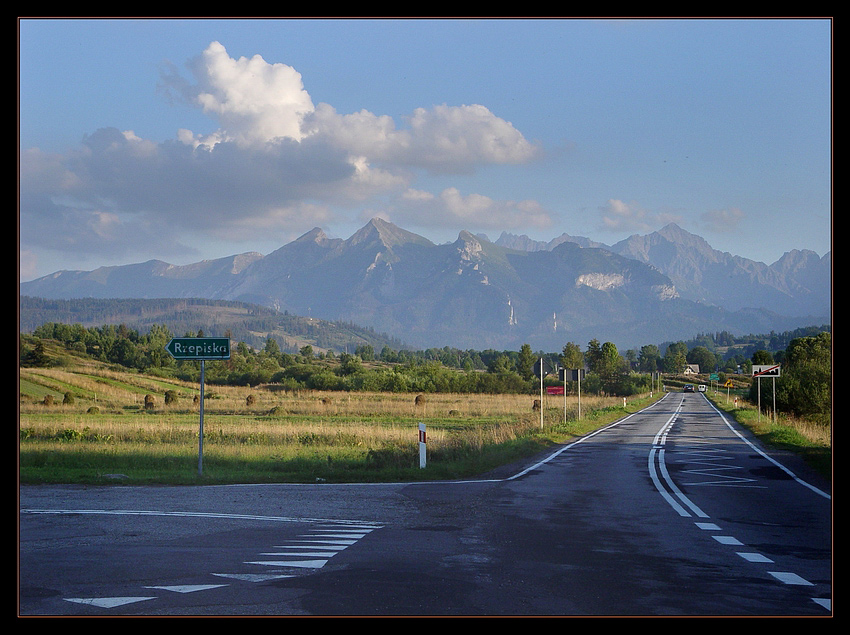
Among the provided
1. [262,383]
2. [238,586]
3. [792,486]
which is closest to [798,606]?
[238,586]

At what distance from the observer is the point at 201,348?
18.1 metres

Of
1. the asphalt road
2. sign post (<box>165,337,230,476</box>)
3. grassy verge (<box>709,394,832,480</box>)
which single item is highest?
sign post (<box>165,337,230,476</box>)

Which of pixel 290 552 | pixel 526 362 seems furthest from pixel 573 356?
pixel 290 552

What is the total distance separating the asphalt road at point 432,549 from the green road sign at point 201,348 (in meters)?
3.69

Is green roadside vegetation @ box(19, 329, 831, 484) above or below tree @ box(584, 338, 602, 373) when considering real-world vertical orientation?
below

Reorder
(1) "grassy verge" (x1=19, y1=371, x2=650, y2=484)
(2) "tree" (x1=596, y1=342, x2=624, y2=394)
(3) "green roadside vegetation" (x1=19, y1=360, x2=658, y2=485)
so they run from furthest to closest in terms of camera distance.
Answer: (2) "tree" (x1=596, y1=342, x2=624, y2=394), (3) "green roadside vegetation" (x1=19, y1=360, x2=658, y2=485), (1) "grassy verge" (x1=19, y1=371, x2=650, y2=484)

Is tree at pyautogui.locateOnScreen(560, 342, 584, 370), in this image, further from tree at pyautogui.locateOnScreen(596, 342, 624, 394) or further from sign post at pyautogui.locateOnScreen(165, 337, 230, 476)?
sign post at pyautogui.locateOnScreen(165, 337, 230, 476)

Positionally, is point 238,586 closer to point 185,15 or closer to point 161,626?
point 161,626

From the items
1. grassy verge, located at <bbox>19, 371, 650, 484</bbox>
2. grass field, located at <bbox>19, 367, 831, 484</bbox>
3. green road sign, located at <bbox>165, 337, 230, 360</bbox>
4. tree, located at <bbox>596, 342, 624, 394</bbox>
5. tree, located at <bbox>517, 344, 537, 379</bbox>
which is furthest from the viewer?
tree, located at <bbox>517, 344, 537, 379</bbox>

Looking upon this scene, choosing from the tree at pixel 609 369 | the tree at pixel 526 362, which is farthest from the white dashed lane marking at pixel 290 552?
the tree at pixel 526 362

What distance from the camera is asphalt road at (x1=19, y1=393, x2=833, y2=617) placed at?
6.61 metres

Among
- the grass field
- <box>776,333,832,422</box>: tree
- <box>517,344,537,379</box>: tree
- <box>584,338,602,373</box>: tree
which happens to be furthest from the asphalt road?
<box>584,338,602,373</box>: tree

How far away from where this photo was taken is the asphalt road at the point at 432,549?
6.61 metres

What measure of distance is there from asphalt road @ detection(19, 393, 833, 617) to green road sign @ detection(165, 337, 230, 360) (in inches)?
145
